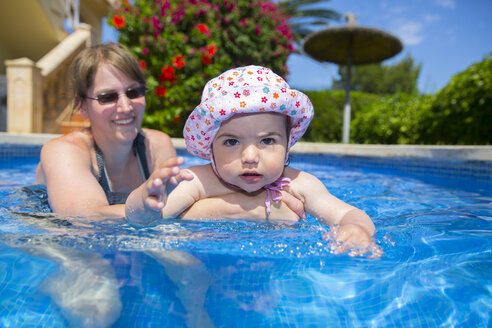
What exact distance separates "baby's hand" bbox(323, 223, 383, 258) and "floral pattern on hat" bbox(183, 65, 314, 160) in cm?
76

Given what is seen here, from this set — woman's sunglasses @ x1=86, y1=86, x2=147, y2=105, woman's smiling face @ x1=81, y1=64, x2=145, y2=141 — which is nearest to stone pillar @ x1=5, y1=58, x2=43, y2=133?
woman's smiling face @ x1=81, y1=64, x2=145, y2=141

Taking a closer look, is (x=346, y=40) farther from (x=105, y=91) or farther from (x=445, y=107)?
(x=105, y=91)

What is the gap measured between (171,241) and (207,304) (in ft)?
1.46

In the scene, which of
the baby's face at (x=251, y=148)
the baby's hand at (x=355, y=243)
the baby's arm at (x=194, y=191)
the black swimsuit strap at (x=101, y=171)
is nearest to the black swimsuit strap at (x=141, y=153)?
the black swimsuit strap at (x=101, y=171)

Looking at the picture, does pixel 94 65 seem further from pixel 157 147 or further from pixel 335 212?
pixel 335 212

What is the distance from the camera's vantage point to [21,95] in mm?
8484

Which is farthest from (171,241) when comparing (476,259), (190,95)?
(190,95)

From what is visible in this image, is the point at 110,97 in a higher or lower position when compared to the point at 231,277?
higher

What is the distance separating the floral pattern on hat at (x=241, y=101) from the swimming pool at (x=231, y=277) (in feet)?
1.87

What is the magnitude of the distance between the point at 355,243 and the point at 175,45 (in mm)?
7783

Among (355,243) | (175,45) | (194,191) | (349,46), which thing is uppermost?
(349,46)

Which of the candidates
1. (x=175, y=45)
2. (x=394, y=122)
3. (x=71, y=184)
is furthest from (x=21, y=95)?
(x=394, y=122)

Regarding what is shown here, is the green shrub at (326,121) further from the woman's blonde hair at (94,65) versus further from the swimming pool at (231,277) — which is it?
the swimming pool at (231,277)

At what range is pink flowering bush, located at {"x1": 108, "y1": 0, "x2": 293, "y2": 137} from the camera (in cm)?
859
